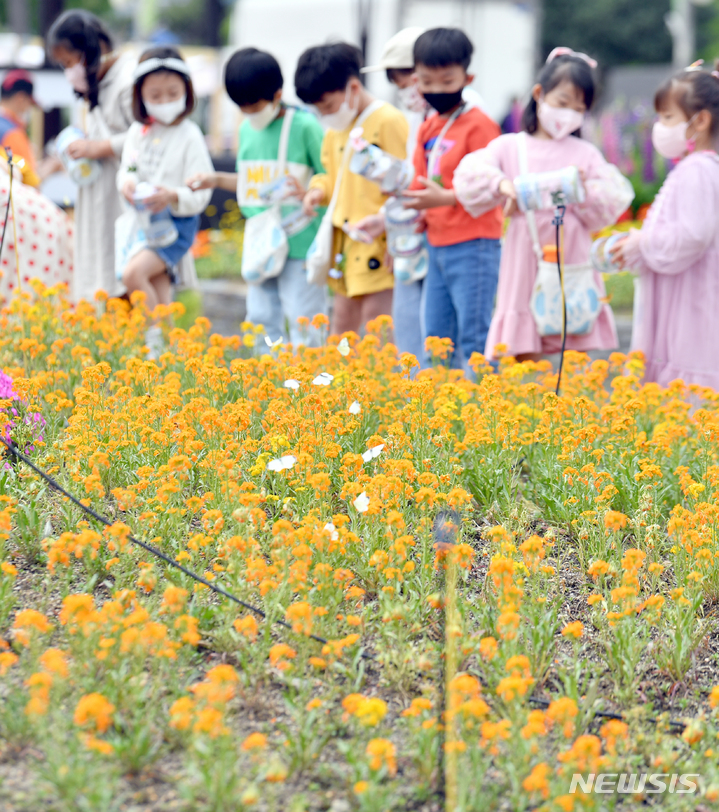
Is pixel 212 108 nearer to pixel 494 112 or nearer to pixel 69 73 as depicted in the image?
pixel 494 112

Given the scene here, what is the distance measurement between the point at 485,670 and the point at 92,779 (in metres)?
1.01

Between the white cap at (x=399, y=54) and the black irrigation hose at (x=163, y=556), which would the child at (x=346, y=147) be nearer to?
the white cap at (x=399, y=54)

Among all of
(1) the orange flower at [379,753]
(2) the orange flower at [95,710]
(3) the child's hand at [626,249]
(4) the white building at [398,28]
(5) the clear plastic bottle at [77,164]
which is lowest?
(1) the orange flower at [379,753]

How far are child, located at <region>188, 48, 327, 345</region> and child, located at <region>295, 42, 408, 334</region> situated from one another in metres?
0.12

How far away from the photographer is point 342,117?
506cm

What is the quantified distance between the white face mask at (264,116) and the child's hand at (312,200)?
0.47 metres

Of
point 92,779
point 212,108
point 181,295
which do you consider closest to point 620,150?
point 181,295

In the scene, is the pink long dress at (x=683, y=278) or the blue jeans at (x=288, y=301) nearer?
the pink long dress at (x=683, y=278)

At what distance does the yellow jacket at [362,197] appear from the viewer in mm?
5070

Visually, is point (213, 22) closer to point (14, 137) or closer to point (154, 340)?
point (14, 137)

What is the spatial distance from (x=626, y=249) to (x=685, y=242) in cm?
26

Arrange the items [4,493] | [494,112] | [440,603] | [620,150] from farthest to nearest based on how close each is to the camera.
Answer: [494,112], [620,150], [4,493], [440,603]

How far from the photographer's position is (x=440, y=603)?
2.82 m

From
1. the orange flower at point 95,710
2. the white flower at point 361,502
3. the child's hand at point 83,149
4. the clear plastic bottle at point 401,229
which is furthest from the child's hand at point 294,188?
the orange flower at point 95,710
